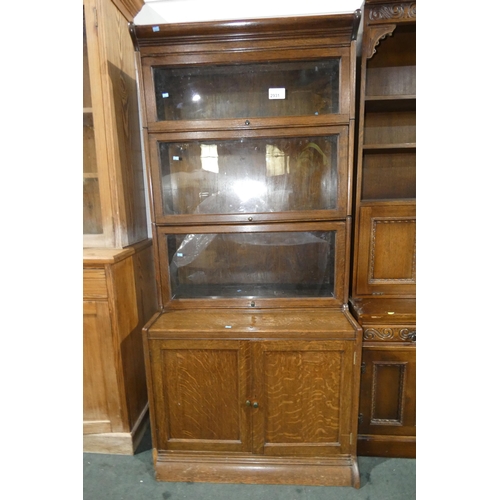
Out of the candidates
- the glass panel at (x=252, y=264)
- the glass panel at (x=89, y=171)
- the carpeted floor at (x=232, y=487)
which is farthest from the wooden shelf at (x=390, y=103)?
the carpeted floor at (x=232, y=487)

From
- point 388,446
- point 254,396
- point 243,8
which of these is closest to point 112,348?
point 254,396

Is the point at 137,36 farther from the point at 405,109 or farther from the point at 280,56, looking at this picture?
the point at 405,109

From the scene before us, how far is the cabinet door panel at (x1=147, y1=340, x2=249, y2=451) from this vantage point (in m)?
1.25

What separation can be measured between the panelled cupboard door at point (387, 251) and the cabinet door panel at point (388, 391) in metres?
0.32

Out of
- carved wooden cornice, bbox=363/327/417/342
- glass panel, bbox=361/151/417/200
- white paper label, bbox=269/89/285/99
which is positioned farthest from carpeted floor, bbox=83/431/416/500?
white paper label, bbox=269/89/285/99

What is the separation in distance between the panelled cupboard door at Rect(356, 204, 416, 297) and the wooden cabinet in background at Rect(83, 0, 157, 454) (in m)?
1.14

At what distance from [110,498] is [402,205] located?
183 centimetres

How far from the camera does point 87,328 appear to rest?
1372mm

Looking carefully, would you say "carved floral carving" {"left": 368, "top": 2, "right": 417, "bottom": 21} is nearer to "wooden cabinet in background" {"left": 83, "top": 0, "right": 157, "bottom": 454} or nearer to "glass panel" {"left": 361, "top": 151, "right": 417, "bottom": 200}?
"glass panel" {"left": 361, "top": 151, "right": 417, "bottom": 200}

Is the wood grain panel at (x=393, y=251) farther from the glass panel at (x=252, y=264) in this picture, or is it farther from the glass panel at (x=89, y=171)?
the glass panel at (x=89, y=171)

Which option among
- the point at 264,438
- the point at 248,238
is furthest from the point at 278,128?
the point at 264,438

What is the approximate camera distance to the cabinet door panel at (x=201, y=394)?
1252mm
